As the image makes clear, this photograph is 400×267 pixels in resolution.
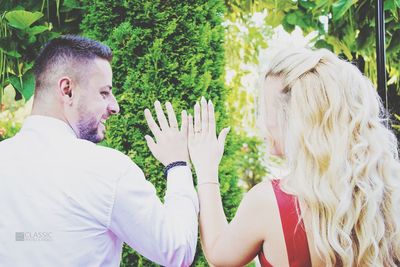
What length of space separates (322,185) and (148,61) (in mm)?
1712

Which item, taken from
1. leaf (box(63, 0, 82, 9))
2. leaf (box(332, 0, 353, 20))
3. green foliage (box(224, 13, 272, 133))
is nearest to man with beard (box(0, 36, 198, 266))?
leaf (box(63, 0, 82, 9))

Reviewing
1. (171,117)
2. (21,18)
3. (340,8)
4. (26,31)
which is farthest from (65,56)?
(340,8)

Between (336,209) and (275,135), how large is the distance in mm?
346

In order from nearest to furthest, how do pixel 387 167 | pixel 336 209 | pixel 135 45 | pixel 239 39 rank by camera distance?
pixel 336 209, pixel 387 167, pixel 135 45, pixel 239 39

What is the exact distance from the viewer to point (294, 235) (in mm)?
1671

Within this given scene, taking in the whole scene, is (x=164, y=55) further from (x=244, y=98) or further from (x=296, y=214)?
(x=244, y=98)

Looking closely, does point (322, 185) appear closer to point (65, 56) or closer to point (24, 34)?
point (65, 56)

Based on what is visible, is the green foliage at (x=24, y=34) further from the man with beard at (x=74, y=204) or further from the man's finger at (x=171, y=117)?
the man with beard at (x=74, y=204)

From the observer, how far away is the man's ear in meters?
1.99

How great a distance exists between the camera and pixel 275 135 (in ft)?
6.16

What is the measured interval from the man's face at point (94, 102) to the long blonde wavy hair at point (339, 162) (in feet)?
2.31

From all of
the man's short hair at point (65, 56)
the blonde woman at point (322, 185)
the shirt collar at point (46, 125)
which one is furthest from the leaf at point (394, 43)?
the shirt collar at point (46, 125)

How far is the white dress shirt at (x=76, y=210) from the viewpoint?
1703 millimetres

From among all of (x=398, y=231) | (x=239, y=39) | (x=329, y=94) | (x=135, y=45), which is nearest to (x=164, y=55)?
(x=135, y=45)
